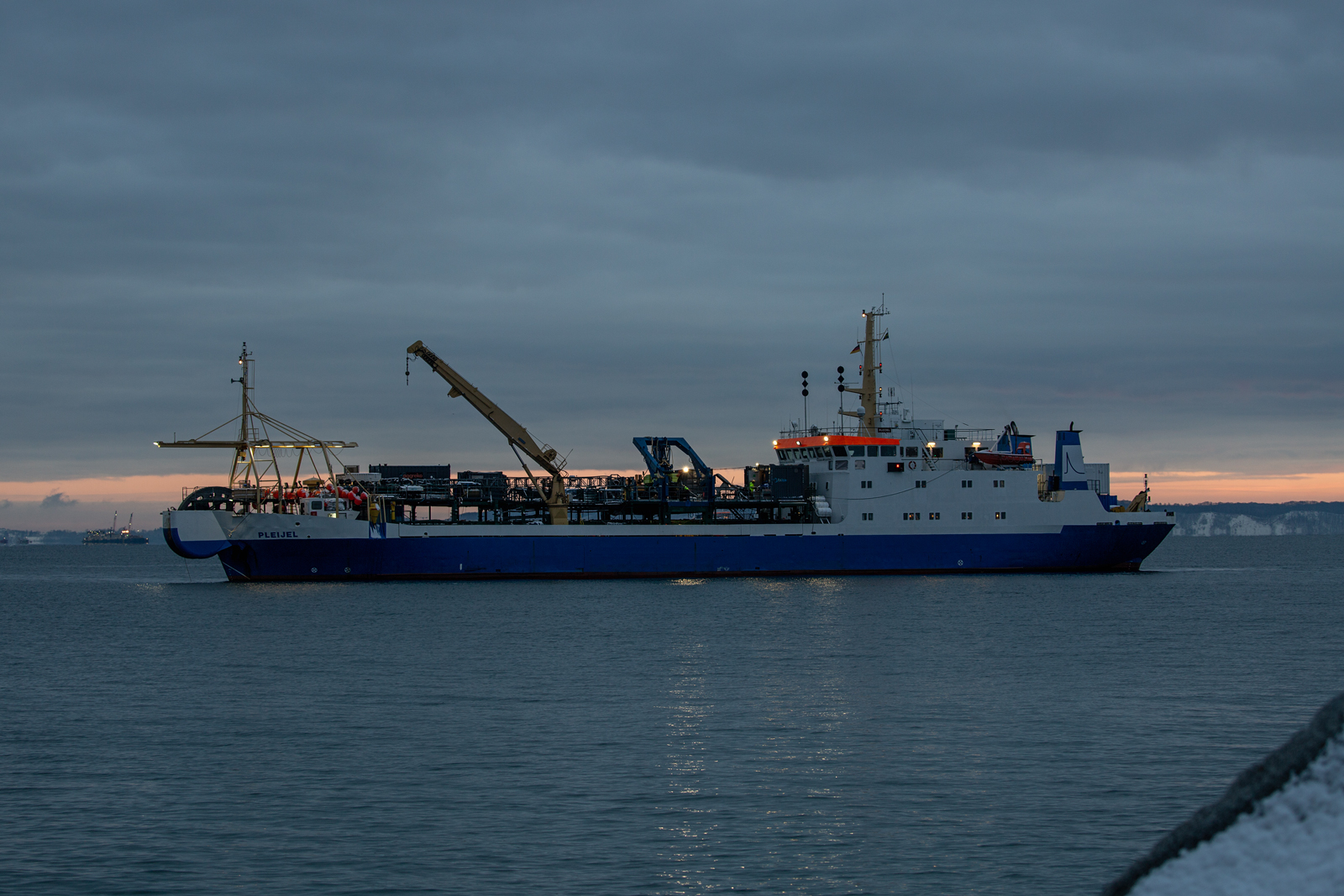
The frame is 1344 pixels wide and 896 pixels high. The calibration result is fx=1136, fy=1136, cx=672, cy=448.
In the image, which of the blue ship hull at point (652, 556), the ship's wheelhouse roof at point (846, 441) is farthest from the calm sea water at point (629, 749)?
the ship's wheelhouse roof at point (846, 441)

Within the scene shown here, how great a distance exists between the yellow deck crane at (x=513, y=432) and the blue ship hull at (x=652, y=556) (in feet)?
10.9

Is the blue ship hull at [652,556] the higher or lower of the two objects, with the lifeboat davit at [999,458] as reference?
lower

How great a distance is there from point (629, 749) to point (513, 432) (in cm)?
4801

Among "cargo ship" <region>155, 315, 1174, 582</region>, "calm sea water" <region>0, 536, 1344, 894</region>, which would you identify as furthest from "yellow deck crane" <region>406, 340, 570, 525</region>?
"calm sea water" <region>0, 536, 1344, 894</region>

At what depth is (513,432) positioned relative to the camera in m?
68.5

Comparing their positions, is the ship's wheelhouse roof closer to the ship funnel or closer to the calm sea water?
the ship funnel

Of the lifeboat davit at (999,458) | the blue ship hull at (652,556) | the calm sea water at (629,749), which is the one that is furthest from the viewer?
the lifeboat davit at (999,458)

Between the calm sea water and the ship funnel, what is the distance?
2272 centimetres

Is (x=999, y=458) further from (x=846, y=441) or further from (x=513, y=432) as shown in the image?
(x=513, y=432)

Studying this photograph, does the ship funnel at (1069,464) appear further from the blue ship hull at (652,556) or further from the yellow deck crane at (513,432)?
the yellow deck crane at (513,432)

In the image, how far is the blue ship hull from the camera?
63.0 m

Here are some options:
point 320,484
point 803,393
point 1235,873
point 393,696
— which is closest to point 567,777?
point 393,696

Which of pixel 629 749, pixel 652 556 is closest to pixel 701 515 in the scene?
pixel 652 556

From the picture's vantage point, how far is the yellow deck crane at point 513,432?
2630 inches
